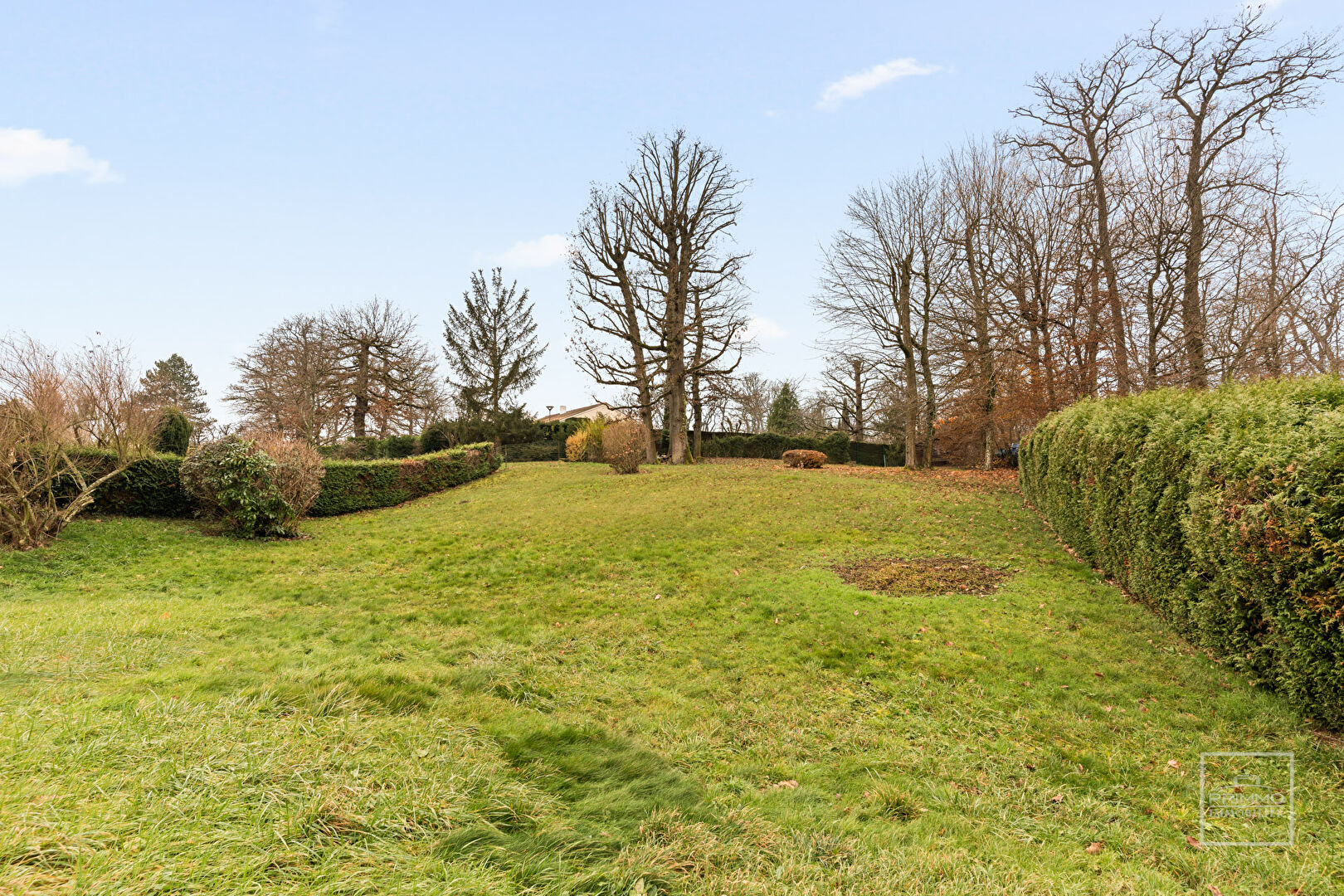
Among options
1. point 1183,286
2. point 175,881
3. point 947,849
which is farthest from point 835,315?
point 175,881

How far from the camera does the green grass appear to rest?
2.05m

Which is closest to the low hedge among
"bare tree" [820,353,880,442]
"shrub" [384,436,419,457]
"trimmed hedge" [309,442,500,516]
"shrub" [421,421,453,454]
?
"bare tree" [820,353,880,442]

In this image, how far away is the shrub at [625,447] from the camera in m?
19.0

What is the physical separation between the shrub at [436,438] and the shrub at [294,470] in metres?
14.4

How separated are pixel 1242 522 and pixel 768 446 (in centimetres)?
2628

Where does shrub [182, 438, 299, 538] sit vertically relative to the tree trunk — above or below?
below

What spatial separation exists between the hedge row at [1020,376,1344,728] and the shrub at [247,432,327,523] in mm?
13815

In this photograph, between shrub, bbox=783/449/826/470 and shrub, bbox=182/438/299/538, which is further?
shrub, bbox=783/449/826/470

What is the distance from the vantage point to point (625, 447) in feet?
62.4

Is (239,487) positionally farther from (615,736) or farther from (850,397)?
(850,397)

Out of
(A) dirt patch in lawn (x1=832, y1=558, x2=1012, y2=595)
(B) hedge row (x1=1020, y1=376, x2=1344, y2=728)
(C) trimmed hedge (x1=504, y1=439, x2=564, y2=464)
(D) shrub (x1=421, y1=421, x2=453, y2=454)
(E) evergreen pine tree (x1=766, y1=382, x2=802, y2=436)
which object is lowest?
(A) dirt patch in lawn (x1=832, y1=558, x2=1012, y2=595)

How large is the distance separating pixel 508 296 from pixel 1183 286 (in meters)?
30.3

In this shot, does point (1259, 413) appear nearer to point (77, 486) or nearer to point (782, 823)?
point (782, 823)

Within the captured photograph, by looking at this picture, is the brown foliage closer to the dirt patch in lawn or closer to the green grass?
the green grass
